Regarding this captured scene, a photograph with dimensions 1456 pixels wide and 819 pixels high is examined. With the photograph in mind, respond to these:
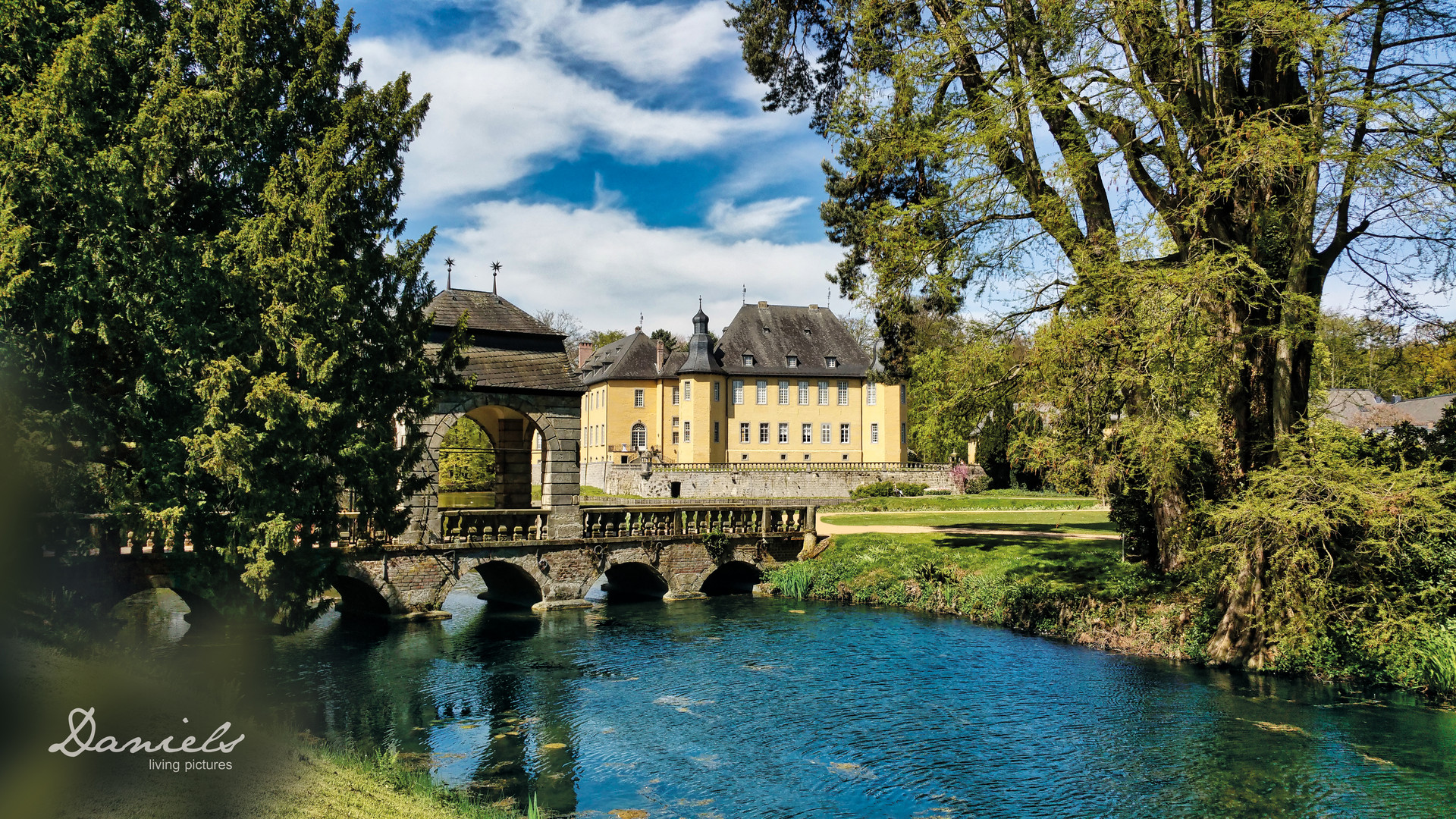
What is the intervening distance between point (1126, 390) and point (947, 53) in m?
6.44

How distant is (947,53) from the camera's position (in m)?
14.9

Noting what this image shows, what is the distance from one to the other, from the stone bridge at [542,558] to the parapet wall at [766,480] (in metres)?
18.5

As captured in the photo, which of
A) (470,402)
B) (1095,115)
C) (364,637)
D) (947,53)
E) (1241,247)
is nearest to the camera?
(1241,247)

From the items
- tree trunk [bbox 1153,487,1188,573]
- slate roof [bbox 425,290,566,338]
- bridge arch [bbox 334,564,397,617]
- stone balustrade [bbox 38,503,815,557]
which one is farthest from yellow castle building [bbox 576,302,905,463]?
tree trunk [bbox 1153,487,1188,573]

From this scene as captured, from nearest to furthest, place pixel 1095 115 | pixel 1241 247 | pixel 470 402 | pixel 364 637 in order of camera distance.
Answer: pixel 1241 247, pixel 1095 115, pixel 364 637, pixel 470 402

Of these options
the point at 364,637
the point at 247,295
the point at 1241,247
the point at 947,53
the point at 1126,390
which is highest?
the point at 947,53

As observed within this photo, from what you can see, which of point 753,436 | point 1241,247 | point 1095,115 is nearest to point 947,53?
point 1095,115

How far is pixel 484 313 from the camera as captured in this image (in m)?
22.0

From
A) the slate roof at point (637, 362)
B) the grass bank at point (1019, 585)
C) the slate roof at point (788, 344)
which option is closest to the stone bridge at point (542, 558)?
the grass bank at point (1019, 585)

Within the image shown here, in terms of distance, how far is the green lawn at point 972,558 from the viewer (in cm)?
1912

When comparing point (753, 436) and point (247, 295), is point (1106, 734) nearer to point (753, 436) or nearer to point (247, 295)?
point (247, 295)

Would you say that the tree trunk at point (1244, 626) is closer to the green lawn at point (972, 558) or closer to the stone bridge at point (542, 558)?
the green lawn at point (972, 558)

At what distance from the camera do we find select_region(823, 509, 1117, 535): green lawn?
1064 inches

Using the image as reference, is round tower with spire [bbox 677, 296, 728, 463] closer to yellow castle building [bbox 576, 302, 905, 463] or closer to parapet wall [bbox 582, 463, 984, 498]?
yellow castle building [bbox 576, 302, 905, 463]
